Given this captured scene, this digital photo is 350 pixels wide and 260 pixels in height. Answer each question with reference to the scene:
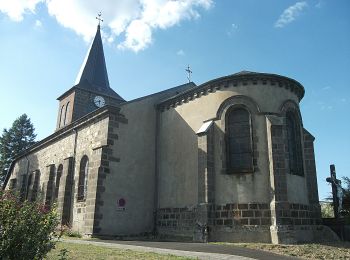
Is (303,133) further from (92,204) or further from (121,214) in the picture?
(92,204)

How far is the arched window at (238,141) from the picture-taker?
14297 mm

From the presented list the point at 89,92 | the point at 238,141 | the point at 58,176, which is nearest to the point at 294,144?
the point at 238,141

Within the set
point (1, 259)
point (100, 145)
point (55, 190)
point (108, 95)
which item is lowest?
point (1, 259)

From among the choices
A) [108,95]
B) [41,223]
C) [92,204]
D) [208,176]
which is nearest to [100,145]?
[92,204]

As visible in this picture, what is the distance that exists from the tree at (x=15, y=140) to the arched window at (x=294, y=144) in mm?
34230

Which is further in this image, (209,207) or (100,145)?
(100,145)

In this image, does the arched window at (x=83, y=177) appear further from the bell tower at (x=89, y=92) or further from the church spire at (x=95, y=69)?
the church spire at (x=95, y=69)

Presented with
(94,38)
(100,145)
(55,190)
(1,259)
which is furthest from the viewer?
(94,38)

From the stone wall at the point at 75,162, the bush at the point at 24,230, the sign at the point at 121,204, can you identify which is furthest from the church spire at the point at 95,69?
the bush at the point at 24,230

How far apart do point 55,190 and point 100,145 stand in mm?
6586

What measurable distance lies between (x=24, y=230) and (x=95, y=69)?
94.7ft

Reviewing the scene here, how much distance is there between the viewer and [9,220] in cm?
543

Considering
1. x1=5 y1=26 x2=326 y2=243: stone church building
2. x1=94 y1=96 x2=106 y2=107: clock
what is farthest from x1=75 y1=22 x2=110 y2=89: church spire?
x1=5 y1=26 x2=326 y2=243: stone church building

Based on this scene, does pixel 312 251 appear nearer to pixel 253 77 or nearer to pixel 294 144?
pixel 294 144
